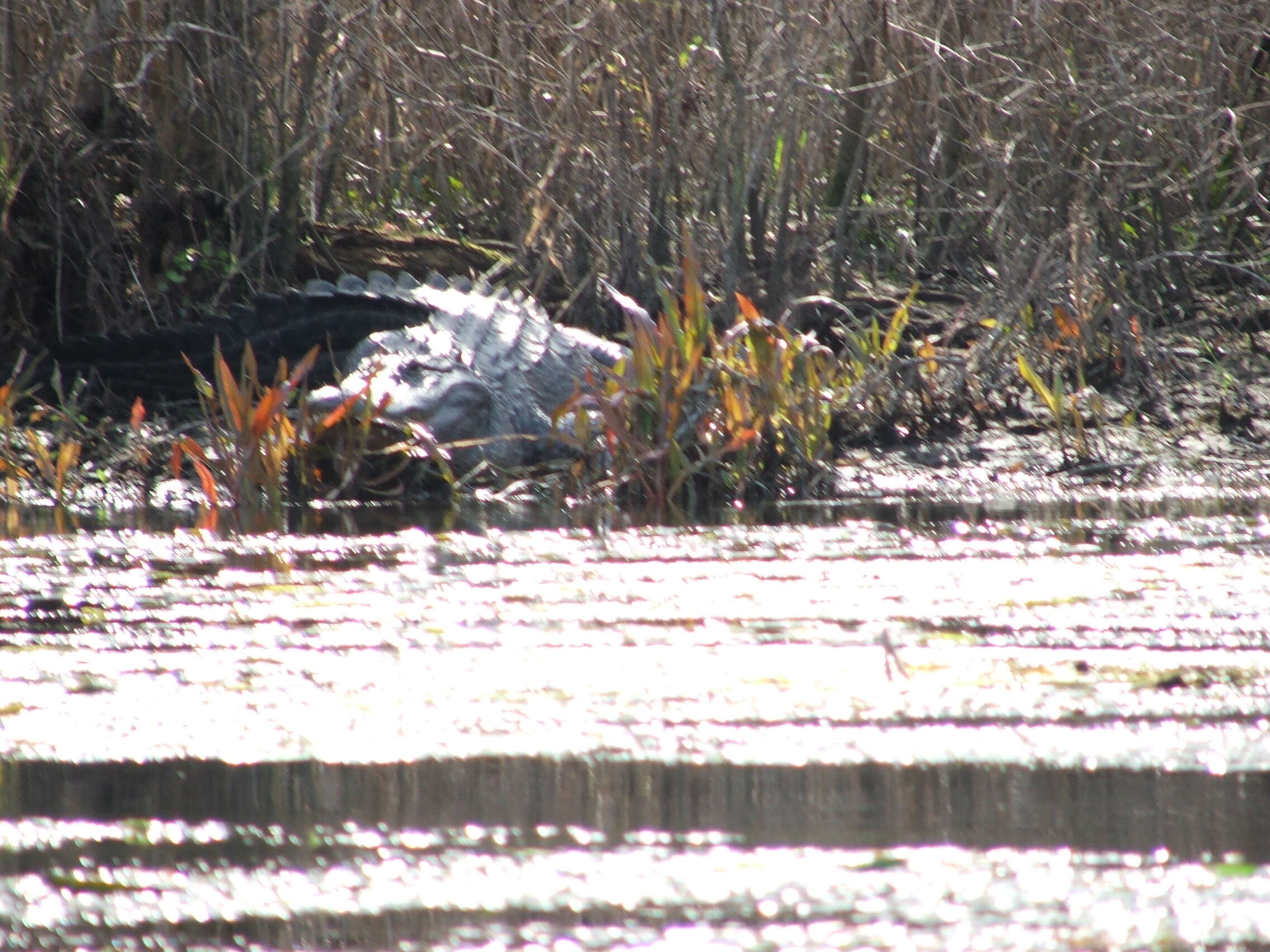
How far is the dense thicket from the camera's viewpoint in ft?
22.0

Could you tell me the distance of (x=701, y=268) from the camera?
6941 mm

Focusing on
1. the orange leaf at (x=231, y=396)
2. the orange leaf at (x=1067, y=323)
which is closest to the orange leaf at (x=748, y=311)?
the orange leaf at (x=1067, y=323)

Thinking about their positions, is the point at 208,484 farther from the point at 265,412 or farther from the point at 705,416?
the point at 705,416

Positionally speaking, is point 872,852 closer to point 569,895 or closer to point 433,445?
point 569,895

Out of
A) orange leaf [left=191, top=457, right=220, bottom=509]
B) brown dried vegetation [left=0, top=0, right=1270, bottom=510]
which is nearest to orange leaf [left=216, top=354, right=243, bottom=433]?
orange leaf [left=191, top=457, right=220, bottom=509]

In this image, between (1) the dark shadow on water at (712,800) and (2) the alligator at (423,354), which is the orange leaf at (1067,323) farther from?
(1) the dark shadow on water at (712,800)

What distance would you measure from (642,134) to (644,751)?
500 cm

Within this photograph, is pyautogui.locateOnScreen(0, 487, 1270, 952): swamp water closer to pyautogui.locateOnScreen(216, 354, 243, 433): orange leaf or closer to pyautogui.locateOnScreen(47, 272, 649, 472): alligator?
pyautogui.locateOnScreen(216, 354, 243, 433): orange leaf

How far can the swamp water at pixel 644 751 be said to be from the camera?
1.77 meters

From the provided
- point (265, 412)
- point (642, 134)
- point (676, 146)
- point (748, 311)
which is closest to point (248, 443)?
point (265, 412)

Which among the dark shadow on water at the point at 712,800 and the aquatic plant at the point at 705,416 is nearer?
the dark shadow on water at the point at 712,800

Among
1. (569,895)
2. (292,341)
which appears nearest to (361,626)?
(569,895)

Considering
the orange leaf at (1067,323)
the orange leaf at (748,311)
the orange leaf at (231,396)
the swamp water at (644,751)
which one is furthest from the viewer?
the orange leaf at (1067,323)

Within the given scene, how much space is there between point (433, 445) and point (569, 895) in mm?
3821
